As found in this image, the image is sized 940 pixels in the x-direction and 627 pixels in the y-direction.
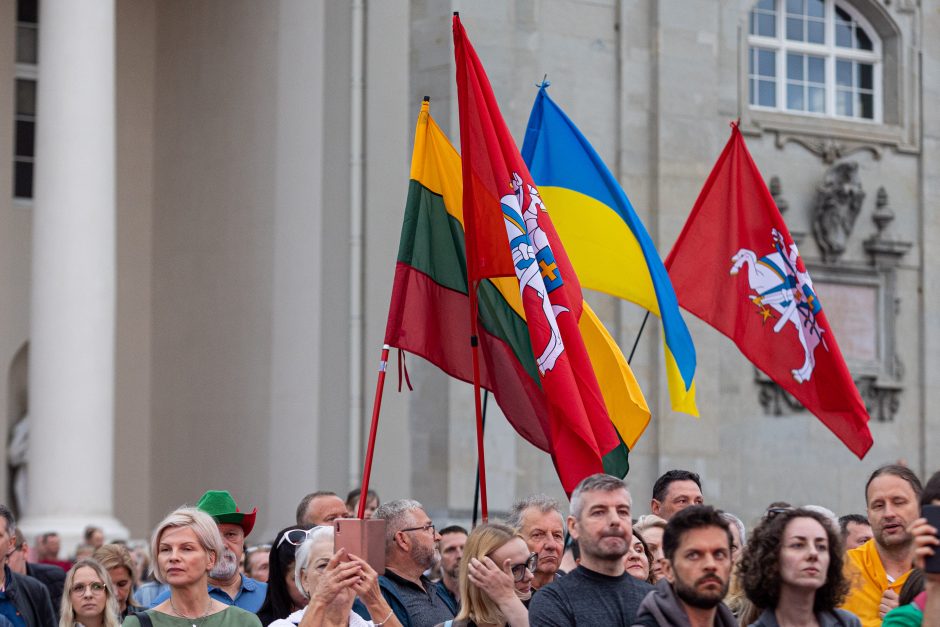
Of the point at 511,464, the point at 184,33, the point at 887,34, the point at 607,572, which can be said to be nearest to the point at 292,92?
the point at 184,33

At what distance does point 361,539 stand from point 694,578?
1700 mm

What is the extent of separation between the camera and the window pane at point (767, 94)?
79.6ft

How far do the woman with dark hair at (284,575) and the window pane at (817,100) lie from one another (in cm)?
1691

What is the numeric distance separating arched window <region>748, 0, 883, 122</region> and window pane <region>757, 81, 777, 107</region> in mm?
12

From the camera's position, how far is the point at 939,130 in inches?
1000

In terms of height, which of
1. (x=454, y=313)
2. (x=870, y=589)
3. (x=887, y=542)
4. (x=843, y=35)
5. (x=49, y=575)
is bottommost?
(x=49, y=575)

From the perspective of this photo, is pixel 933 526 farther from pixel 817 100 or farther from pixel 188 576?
pixel 817 100

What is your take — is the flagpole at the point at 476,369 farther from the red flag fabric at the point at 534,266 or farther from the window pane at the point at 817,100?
the window pane at the point at 817,100

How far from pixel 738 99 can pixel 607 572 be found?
16.7 m

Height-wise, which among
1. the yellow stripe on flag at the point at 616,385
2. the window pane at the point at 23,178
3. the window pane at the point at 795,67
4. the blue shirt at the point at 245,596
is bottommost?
the blue shirt at the point at 245,596

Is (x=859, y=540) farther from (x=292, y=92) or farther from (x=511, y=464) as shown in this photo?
(x=292, y=92)

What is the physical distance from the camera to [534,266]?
34.7ft

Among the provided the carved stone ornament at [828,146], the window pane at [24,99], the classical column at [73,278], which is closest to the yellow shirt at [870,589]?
the classical column at [73,278]

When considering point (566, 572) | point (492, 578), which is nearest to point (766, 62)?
point (566, 572)
